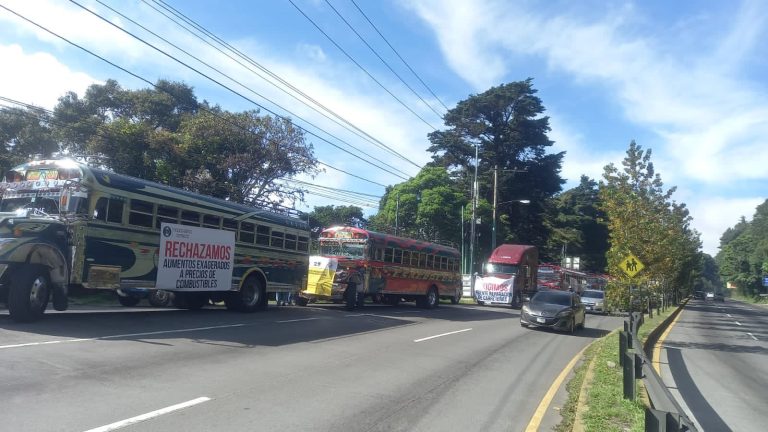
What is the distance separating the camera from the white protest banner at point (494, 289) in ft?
107

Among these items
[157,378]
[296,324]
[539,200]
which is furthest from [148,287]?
[539,200]

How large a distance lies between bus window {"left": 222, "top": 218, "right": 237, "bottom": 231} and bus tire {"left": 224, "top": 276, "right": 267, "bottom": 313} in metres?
1.87

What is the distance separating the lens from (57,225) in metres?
→ 12.1

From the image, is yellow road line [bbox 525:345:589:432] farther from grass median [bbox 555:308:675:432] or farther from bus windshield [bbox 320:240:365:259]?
bus windshield [bbox 320:240:365:259]

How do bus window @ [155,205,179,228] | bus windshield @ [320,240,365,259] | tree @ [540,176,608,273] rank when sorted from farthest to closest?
tree @ [540,176,608,273]
bus windshield @ [320,240,365,259]
bus window @ [155,205,179,228]

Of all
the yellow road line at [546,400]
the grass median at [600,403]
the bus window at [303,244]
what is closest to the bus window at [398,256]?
the bus window at [303,244]

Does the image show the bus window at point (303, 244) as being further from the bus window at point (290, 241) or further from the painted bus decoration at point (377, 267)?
the painted bus decoration at point (377, 267)

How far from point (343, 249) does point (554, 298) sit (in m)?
8.30

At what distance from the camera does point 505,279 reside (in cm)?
3269

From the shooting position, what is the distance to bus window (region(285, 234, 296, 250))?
20103 mm

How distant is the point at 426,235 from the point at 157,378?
37923 mm

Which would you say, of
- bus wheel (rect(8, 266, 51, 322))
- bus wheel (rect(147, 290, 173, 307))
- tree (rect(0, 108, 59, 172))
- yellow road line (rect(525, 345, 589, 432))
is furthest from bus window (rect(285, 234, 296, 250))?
tree (rect(0, 108, 59, 172))

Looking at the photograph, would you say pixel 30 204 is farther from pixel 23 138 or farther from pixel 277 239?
pixel 23 138

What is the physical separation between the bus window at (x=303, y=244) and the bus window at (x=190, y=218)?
5.44m
